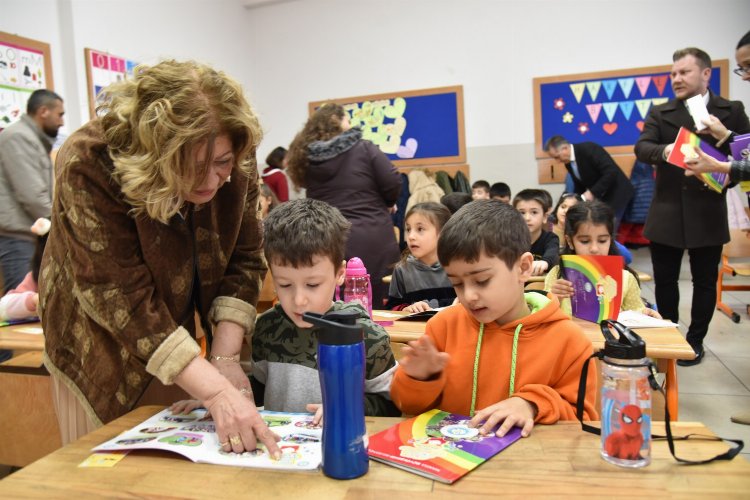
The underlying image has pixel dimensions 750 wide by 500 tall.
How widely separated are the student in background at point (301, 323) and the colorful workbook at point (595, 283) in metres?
1.00

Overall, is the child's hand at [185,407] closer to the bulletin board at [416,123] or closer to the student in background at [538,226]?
the student in background at [538,226]

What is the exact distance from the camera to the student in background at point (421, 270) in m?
2.91

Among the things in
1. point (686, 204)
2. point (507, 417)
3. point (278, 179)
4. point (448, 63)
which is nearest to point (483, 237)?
point (507, 417)

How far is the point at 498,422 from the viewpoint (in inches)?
41.2

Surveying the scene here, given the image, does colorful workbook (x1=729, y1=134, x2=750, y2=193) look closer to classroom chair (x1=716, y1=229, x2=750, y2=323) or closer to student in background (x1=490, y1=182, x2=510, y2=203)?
classroom chair (x1=716, y1=229, x2=750, y2=323)

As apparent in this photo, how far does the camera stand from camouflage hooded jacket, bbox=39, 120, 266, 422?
1.13 meters

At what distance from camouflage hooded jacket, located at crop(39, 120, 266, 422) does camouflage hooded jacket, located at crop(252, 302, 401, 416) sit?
0.08m

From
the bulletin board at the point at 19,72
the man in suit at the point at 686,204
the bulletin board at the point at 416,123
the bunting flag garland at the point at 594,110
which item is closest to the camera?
the man in suit at the point at 686,204

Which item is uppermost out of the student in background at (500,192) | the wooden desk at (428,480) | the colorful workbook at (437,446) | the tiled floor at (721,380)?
the student in background at (500,192)

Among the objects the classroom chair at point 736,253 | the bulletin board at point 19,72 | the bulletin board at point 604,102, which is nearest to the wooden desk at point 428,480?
the bulletin board at point 19,72

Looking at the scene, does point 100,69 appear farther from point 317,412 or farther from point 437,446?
point 437,446

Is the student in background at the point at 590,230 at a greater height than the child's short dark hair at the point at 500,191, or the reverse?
the child's short dark hair at the point at 500,191

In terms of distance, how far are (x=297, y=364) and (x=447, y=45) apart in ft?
20.1

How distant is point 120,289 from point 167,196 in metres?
0.21
